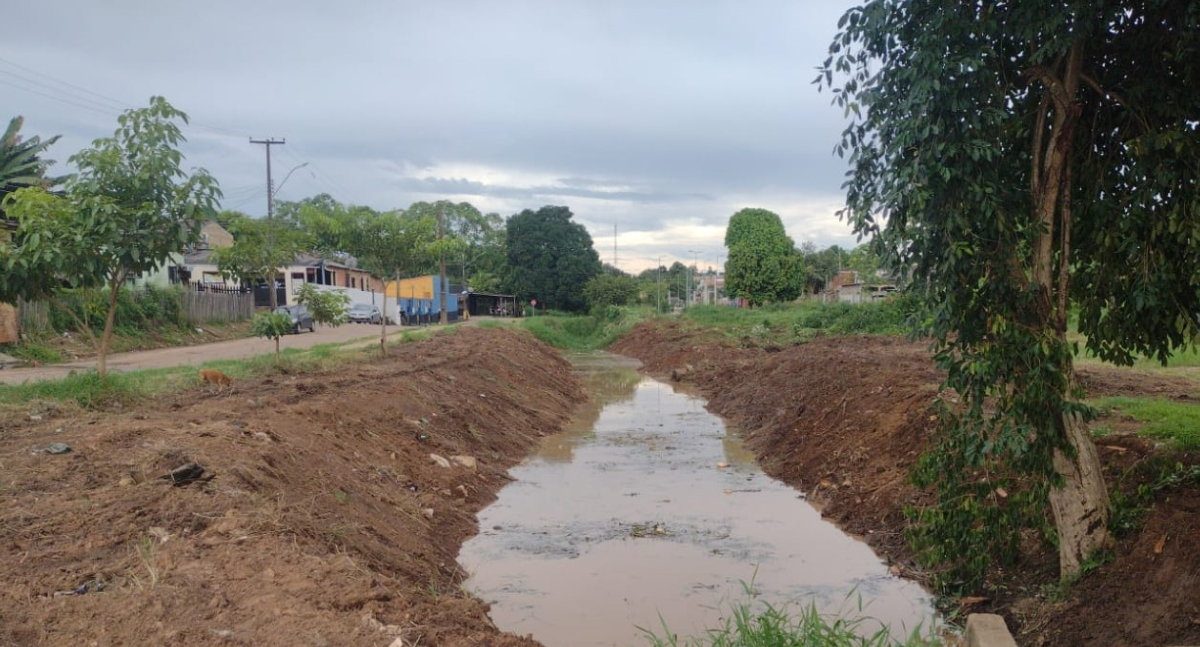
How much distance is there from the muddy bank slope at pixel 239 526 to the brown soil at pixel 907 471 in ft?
13.0

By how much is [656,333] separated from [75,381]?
32358 mm

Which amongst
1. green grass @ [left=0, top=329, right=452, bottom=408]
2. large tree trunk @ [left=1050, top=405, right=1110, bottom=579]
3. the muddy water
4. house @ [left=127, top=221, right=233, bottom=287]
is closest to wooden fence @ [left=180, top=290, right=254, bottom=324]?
house @ [left=127, top=221, right=233, bottom=287]

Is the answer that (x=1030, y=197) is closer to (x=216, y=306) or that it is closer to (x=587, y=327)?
(x=216, y=306)

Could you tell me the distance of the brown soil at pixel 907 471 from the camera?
17.7ft

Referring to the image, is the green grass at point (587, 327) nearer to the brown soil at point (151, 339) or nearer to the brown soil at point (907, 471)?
the brown soil at point (151, 339)

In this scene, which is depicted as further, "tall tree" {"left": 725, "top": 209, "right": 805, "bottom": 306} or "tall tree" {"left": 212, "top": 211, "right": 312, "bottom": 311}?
"tall tree" {"left": 725, "top": 209, "right": 805, "bottom": 306}

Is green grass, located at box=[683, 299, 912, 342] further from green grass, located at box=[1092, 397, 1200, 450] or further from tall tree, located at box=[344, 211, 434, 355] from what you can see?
green grass, located at box=[1092, 397, 1200, 450]

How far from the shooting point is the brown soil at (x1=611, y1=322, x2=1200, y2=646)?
5402mm

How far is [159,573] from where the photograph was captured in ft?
16.3

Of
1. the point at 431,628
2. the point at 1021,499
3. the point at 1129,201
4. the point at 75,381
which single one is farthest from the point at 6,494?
the point at 1129,201

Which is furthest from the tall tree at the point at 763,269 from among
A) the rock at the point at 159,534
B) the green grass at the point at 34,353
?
the rock at the point at 159,534

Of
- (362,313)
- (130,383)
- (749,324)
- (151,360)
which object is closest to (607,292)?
(362,313)

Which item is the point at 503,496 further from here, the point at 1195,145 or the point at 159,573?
the point at 1195,145

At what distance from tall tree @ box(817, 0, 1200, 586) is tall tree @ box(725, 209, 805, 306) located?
50.2 m
